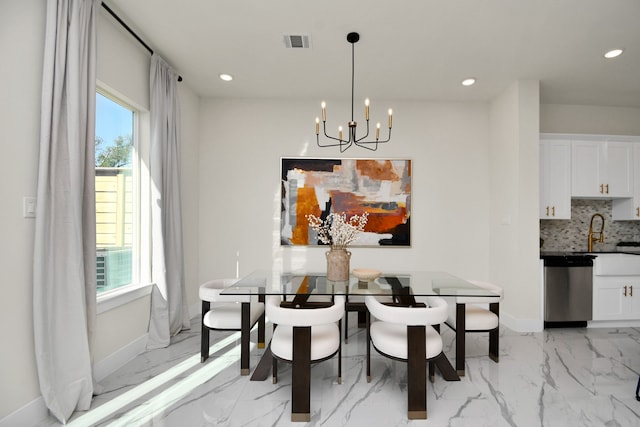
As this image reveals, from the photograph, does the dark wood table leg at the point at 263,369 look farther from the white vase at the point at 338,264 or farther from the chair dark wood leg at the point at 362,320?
the chair dark wood leg at the point at 362,320

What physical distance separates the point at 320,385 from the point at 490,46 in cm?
338

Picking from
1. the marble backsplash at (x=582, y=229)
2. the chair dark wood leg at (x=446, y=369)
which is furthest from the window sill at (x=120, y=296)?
the marble backsplash at (x=582, y=229)

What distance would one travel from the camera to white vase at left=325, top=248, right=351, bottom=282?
2662 mm

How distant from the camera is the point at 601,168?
394 centimetres

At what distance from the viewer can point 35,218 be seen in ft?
6.14

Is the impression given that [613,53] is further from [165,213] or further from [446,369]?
[165,213]

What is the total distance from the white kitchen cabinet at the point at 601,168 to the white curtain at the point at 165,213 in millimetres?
4849

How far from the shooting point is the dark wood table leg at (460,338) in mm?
2488

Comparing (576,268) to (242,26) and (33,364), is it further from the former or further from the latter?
(33,364)

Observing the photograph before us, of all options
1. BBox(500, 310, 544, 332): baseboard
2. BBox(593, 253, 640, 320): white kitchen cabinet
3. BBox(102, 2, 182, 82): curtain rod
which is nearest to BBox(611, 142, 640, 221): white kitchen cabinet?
BBox(593, 253, 640, 320): white kitchen cabinet

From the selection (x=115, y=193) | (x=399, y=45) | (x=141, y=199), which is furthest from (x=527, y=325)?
(x=115, y=193)

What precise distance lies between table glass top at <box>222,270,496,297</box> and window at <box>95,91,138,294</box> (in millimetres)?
1152

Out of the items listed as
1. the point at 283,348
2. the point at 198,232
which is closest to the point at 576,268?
the point at 283,348

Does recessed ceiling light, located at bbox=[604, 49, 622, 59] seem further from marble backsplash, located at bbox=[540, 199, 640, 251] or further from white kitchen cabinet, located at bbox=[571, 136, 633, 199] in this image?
marble backsplash, located at bbox=[540, 199, 640, 251]
